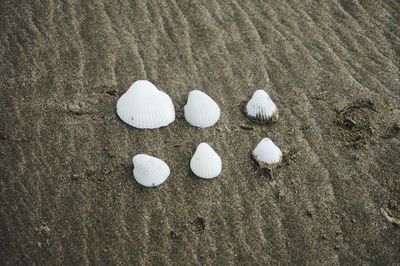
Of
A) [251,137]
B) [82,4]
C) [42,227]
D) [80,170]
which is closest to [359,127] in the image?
[251,137]

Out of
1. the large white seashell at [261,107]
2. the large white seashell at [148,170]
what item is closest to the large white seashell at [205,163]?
the large white seashell at [148,170]

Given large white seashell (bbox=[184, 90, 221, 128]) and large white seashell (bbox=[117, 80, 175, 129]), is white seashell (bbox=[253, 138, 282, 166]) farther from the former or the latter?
large white seashell (bbox=[117, 80, 175, 129])

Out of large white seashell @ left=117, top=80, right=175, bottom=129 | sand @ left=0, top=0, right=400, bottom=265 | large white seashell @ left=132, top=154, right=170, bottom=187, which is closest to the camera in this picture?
sand @ left=0, top=0, right=400, bottom=265

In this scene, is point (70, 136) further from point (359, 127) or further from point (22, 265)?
point (359, 127)

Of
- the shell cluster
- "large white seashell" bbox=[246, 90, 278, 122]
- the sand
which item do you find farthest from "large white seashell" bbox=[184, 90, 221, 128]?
"large white seashell" bbox=[246, 90, 278, 122]

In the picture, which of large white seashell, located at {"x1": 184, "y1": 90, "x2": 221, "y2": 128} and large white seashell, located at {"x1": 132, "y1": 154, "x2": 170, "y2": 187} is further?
large white seashell, located at {"x1": 184, "y1": 90, "x2": 221, "y2": 128}

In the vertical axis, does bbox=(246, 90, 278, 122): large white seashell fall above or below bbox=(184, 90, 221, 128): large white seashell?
above

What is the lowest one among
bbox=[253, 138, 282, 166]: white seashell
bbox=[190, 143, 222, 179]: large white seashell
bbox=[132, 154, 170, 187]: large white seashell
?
bbox=[132, 154, 170, 187]: large white seashell

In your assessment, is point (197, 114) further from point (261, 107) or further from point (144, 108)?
point (261, 107)

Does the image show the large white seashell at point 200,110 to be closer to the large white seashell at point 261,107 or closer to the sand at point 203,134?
the sand at point 203,134
